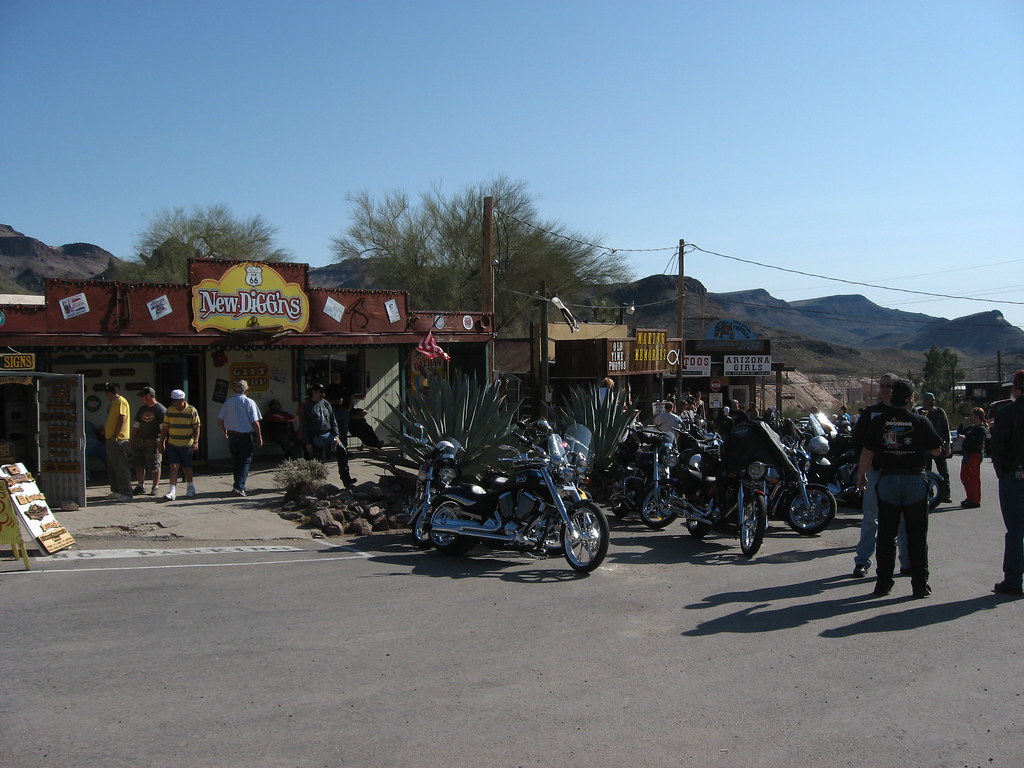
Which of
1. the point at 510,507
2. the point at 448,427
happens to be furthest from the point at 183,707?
the point at 448,427

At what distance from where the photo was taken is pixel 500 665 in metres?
5.72

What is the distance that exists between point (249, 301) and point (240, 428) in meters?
4.26

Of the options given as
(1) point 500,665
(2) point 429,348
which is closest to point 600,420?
(2) point 429,348

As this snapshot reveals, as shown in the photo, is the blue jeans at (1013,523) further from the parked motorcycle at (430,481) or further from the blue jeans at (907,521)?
the parked motorcycle at (430,481)

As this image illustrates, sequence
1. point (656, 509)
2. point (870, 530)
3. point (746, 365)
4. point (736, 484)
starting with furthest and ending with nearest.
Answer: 1. point (746, 365)
2. point (656, 509)
3. point (736, 484)
4. point (870, 530)

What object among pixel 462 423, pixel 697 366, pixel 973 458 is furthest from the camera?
pixel 697 366

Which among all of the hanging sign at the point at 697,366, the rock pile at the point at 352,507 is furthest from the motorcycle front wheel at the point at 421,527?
the hanging sign at the point at 697,366

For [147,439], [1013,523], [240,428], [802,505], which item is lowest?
[802,505]

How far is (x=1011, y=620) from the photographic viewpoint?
22.6ft

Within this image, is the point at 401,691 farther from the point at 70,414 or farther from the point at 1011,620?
the point at 70,414

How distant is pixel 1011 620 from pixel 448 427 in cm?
652

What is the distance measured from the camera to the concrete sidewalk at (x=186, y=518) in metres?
10.4

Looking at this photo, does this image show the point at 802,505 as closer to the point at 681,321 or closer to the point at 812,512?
the point at 812,512

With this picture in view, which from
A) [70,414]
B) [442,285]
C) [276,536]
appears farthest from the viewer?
[442,285]
